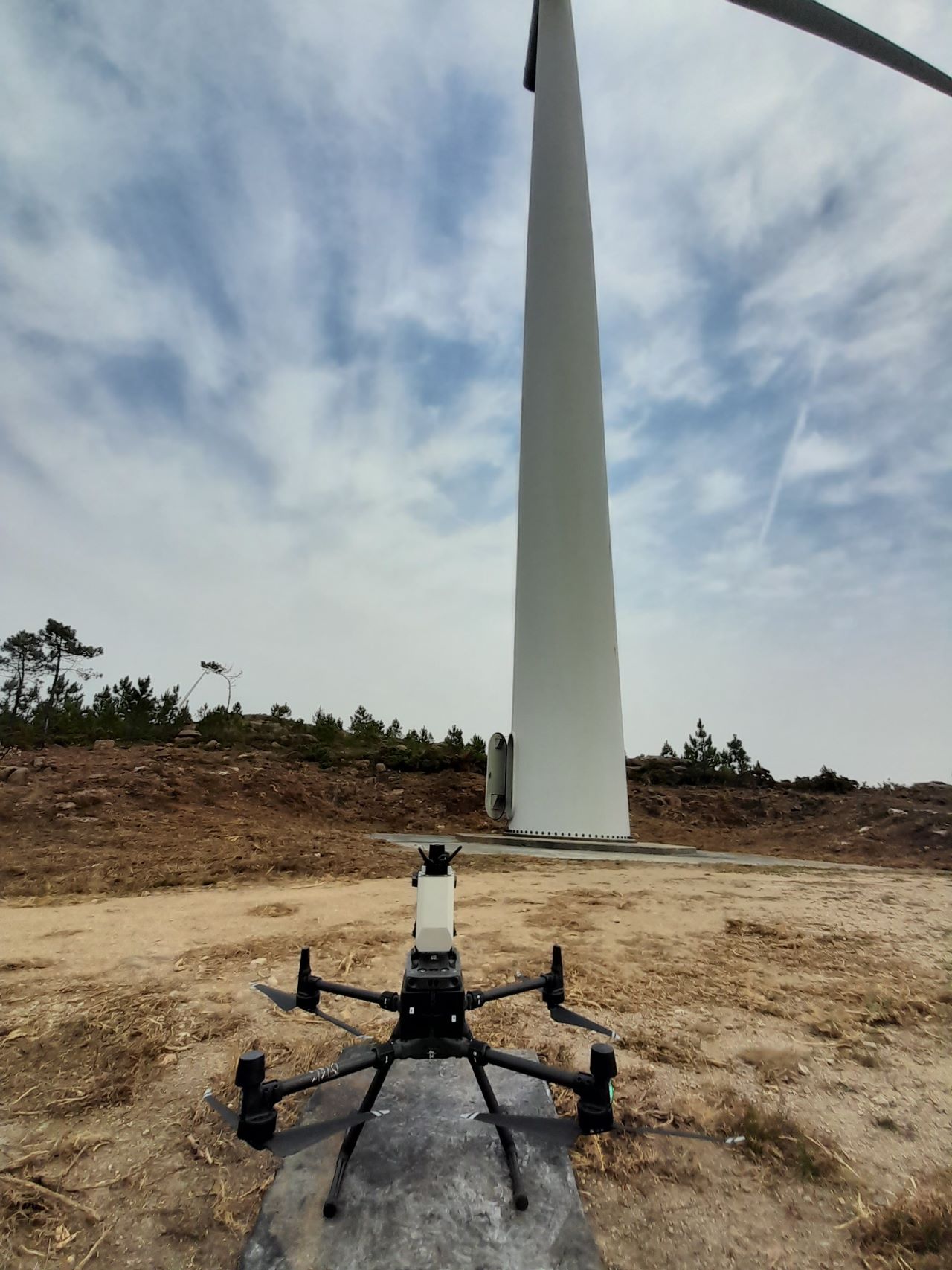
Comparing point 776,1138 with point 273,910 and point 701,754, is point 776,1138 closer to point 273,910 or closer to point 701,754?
point 273,910

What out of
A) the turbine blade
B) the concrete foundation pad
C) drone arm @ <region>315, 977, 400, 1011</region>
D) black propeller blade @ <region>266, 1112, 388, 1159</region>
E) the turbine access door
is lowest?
black propeller blade @ <region>266, 1112, 388, 1159</region>

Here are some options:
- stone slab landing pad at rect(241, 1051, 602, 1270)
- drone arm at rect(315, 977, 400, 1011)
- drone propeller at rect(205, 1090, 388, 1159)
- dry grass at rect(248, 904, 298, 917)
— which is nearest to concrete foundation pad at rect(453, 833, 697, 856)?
dry grass at rect(248, 904, 298, 917)

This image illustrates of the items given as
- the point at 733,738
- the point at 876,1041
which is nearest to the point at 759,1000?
the point at 876,1041

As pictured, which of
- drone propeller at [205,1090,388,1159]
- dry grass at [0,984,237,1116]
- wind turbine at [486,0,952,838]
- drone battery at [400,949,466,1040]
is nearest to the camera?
drone propeller at [205,1090,388,1159]

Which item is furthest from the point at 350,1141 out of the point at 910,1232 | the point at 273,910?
the point at 273,910

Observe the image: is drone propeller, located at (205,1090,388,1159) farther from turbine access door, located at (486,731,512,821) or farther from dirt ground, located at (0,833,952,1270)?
turbine access door, located at (486,731,512,821)

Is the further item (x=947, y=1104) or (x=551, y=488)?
(x=551, y=488)

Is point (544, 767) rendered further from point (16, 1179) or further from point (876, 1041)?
point (16, 1179)

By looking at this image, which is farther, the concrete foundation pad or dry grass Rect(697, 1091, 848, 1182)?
the concrete foundation pad
